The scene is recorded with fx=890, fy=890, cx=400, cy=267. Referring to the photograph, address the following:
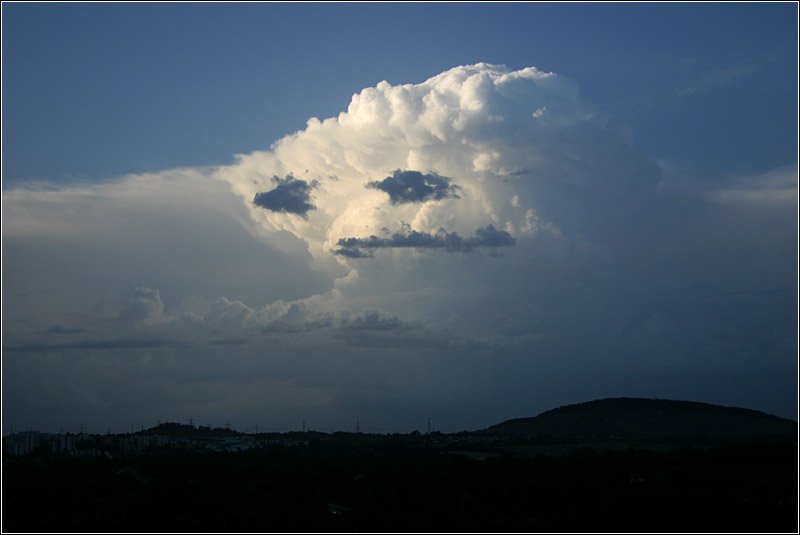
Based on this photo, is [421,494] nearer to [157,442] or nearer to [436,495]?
[436,495]

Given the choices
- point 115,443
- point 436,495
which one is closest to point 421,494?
point 436,495

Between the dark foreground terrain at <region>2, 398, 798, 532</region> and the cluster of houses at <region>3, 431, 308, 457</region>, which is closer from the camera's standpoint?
the dark foreground terrain at <region>2, 398, 798, 532</region>

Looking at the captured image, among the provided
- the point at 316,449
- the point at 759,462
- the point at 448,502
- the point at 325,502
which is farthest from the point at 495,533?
the point at 316,449

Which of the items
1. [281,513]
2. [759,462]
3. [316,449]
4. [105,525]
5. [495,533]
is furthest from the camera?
[316,449]

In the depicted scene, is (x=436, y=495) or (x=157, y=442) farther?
(x=157, y=442)

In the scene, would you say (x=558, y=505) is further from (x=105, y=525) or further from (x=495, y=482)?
(x=105, y=525)

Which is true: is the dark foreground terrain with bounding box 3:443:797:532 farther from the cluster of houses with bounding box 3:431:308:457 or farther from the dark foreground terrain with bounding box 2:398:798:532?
the cluster of houses with bounding box 3:431:308:457

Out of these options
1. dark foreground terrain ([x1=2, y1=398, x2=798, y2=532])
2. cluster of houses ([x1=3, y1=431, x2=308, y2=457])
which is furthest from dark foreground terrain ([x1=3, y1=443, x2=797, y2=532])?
cluster of houses ([x1=3, y1=431, x2=308, y2=457])

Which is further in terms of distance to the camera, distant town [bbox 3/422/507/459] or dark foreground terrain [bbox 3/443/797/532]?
distant town [bbox 3/422/507/459]

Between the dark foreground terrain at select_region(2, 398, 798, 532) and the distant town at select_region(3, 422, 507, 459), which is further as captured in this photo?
the distant town at select_region(3, 422, 507, 459)
